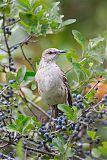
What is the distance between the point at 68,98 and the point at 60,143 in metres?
0.86

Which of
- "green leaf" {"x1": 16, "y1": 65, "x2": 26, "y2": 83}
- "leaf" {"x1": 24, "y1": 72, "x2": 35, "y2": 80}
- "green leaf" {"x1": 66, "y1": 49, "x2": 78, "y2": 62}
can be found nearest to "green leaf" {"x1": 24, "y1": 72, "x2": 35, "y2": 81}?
"leaf" {"x1": 24, "y1": 72, "x2": 35, "y2": 80}

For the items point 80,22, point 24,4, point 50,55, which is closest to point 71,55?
point 24,4

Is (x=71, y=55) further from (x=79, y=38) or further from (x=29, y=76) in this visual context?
(x=29, y=76)

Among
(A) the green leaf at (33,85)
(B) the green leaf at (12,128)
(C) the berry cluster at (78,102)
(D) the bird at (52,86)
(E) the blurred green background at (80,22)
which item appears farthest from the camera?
(E) the blurred green background at (80,22)

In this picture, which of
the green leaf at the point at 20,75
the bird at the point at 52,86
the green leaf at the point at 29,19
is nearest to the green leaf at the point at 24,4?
the green leaf at the point at 29,19

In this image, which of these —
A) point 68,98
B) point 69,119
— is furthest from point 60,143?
point 68,98

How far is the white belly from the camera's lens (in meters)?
5.17

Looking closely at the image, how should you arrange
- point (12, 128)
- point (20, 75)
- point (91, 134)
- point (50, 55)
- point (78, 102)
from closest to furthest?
point (12, 128) < point (78, 102) < point (20, 75) < point (91, 134) < point (50, 55)

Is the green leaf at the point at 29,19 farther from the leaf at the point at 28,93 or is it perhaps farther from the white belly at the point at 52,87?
the leaf at the point at 28,93

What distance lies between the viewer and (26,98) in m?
5.03

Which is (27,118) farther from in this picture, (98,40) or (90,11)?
(90,11)

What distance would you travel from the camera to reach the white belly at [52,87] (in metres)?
5.17

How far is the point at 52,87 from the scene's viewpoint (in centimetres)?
520

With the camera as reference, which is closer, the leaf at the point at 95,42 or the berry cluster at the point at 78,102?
the berry cluster at the point at 78,102
